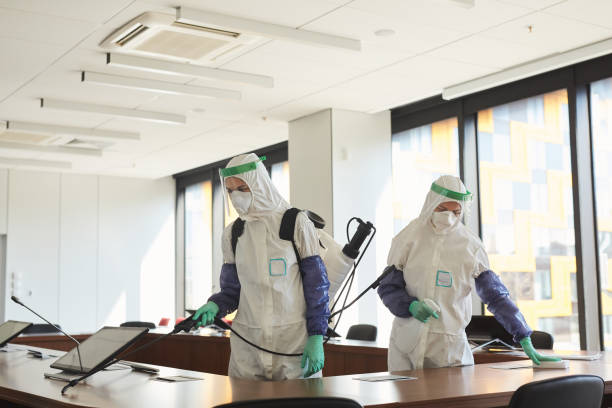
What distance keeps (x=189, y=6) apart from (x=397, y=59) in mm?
1776

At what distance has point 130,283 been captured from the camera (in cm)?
1084

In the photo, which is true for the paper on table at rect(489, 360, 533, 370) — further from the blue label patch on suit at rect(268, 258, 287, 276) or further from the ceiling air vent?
the ceiling air vent

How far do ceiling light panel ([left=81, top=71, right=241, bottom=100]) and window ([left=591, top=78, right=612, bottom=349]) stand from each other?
2926mm

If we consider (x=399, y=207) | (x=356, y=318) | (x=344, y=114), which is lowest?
(x=356, y=318)

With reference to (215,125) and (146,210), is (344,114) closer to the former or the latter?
(215,125)

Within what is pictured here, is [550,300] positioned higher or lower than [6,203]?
lower

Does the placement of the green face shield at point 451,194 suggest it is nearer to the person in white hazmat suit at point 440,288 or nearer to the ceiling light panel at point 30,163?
the person in white hazmat suit at point 440,288

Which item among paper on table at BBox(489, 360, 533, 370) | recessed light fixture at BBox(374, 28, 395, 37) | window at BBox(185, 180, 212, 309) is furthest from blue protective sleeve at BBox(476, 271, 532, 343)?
window at BBox(185, 180, 212, 309)

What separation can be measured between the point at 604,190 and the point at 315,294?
3.52 metres

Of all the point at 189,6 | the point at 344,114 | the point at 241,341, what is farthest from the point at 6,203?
the point at 241,341

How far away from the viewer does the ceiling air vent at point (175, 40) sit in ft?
14.8

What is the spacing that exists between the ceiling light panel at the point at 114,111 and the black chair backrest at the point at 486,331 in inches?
160

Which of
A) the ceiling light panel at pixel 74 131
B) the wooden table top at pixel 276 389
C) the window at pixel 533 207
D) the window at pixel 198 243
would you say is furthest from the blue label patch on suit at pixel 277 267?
the window at pixel 198 243

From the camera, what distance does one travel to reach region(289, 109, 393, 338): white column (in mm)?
7000
